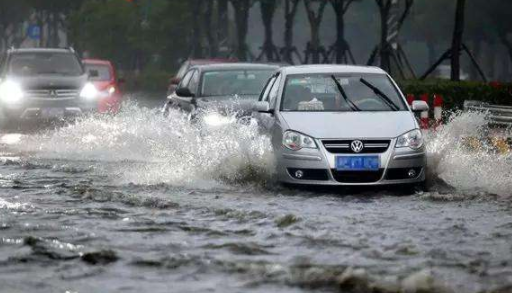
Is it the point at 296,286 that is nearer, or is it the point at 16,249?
the point at 296,286

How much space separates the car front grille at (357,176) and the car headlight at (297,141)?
1.20ft

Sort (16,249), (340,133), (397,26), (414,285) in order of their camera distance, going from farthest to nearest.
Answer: (397,26), (340,133), (16,249), (414,285)

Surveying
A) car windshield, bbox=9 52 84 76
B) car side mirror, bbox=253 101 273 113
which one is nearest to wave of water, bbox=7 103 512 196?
car side mirror, bbox=253 101 273 113

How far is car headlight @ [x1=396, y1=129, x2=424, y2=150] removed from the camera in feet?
41.1

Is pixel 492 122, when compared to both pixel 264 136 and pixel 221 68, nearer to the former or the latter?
pixel 221 68

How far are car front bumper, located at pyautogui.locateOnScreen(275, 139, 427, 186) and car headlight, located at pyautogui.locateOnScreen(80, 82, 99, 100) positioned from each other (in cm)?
1228

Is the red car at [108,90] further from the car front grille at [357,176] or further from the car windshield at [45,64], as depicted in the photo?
the car front grille at [357,176]

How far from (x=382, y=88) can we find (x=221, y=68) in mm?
5219

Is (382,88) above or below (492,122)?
above

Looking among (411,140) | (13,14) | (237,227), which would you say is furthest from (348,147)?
(13,14)

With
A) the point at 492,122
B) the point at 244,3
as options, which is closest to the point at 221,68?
A: the point at 492,122

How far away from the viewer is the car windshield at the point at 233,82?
18000mm

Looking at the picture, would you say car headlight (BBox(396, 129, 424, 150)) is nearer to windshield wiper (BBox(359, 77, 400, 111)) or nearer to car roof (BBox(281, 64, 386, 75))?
windshield wiper (BBox(359, 77, 400, 111))

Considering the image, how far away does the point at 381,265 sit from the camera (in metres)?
8.22
